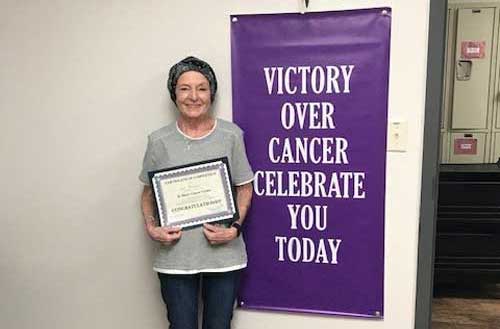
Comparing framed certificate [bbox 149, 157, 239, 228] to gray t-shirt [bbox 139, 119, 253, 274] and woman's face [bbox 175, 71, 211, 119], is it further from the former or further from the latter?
woman's face [bbox 175, 71, 211, 119]

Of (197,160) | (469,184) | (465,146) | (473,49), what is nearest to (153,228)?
(197,160)

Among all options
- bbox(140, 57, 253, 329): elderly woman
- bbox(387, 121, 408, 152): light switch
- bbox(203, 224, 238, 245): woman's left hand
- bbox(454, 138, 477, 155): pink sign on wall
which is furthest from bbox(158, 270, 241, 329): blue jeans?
bbox(454, 138, 477, 155): pink sign on wall

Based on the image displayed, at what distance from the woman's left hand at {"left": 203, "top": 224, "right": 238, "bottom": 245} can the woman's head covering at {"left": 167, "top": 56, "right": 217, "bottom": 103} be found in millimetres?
474

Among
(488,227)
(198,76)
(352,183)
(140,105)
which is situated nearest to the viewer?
(198,76)

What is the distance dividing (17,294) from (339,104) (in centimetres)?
168

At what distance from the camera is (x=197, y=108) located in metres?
1.67

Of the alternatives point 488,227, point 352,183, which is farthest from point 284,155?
point 488,227

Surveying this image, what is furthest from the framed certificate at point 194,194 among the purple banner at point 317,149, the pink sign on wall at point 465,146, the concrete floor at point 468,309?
the pink sign on wall at point 465,146

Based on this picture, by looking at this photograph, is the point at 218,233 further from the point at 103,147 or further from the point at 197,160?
the point at 103,147

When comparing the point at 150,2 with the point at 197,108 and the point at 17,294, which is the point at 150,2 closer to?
the point at 197,108

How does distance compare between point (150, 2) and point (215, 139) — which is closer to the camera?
point (215, 139)

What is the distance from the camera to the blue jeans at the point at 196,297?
1719 mm

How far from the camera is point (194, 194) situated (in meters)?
1.70

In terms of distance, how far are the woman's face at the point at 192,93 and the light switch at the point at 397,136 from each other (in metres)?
0.68
